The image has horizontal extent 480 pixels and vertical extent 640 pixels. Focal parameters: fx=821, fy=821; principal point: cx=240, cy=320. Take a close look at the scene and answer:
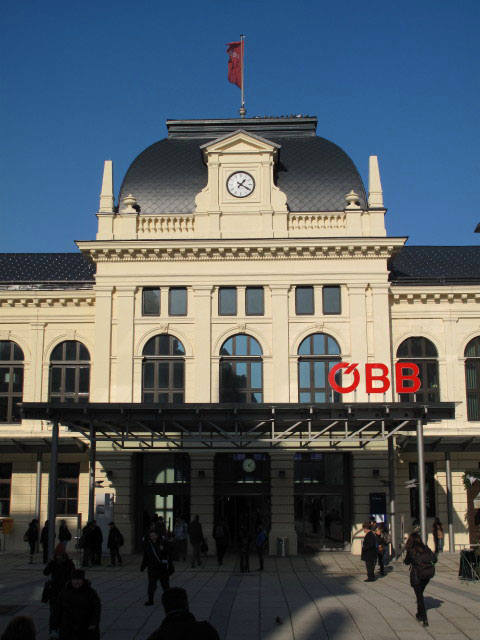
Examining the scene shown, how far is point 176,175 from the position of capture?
38.2 metres

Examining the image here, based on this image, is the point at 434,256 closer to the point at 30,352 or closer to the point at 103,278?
the point at 103,278

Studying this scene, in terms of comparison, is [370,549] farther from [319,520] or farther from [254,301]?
[254,301]

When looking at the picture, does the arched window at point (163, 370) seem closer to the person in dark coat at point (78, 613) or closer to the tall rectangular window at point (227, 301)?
the tall rectangular window at point (227, 301)

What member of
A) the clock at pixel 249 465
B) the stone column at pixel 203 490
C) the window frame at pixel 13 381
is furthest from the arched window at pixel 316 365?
the window frame at pixel 13 381

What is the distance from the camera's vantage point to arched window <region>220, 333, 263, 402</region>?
35.1 metres

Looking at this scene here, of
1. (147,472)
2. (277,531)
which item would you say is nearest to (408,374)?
(277,531)

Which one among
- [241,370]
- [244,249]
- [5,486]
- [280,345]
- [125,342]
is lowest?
[5,486]

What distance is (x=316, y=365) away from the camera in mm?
35406

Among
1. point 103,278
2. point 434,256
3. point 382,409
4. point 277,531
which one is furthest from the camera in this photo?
point 434,256

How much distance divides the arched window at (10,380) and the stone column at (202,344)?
8.29 metres

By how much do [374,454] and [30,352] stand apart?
16156 millimetres

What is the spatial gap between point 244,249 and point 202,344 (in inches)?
177

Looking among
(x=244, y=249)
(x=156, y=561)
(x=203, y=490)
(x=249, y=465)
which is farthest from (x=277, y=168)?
(x=156, y=561)

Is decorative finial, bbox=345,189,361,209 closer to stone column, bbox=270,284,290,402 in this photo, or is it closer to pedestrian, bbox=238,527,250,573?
stone column, bbox=270,284,290,402
